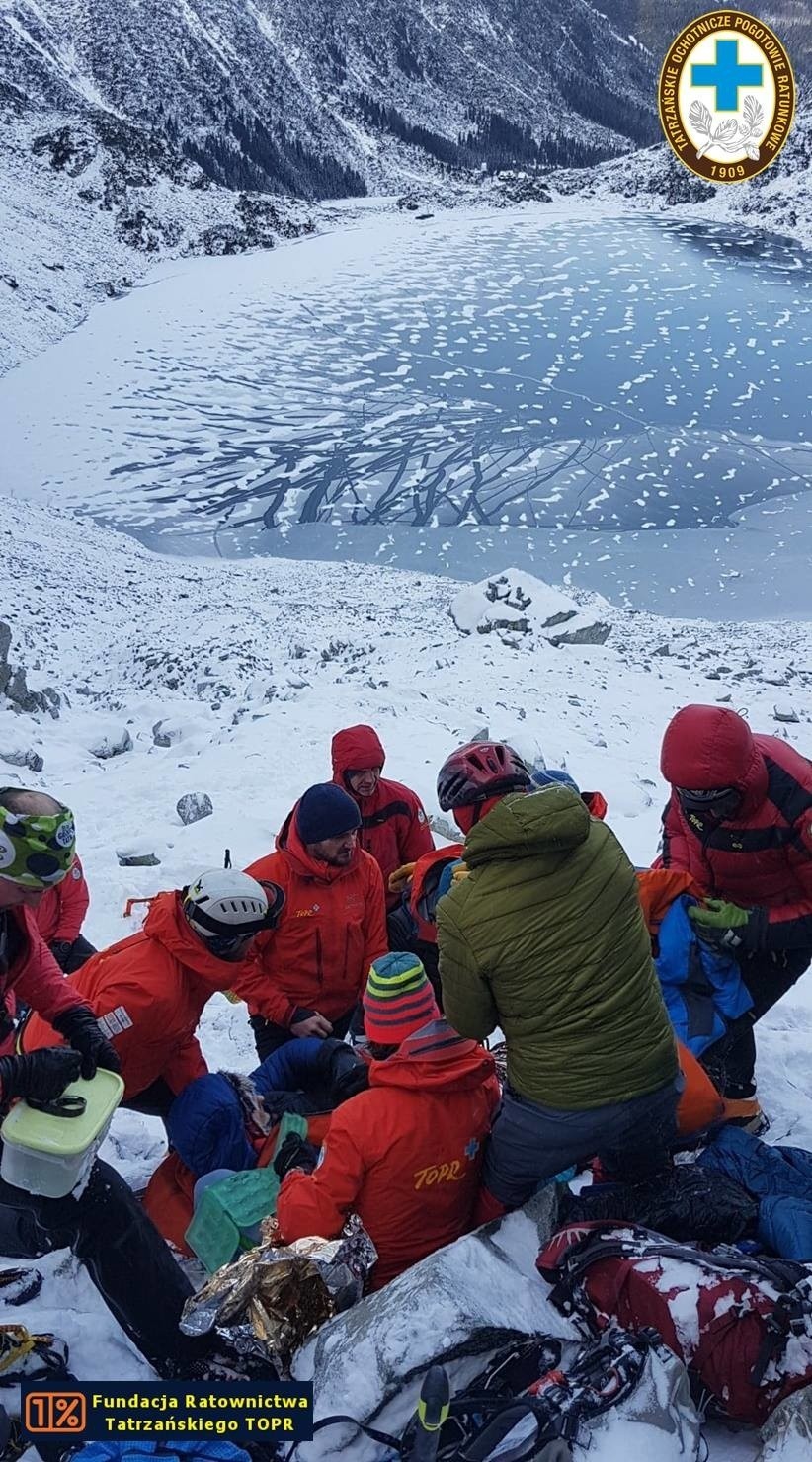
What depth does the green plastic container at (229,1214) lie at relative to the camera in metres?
2.71

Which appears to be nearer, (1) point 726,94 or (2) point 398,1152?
(2) point 398,1152

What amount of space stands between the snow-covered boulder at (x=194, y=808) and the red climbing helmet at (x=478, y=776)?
11.0 feet

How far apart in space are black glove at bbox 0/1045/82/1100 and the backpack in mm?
1199

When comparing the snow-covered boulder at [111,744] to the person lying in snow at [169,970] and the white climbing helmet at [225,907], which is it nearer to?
the person lying in snow at [169,970]

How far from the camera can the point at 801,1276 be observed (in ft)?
7.04

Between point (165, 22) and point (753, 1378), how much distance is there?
250 feet

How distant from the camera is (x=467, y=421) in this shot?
2039 centimetres

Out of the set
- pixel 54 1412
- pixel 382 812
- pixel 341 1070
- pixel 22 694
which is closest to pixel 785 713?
pixel 382 812

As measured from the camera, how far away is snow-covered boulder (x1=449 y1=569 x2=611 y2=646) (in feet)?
35.6

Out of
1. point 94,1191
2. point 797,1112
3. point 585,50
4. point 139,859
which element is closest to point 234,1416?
point 94,1191

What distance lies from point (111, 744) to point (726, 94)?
7509 mm

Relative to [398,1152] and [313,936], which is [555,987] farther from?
[313,936]

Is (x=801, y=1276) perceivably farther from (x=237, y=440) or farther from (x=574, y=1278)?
(x=237, y=440)

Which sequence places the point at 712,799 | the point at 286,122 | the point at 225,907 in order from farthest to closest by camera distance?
the point at 286,122, the point at 712,799, the point at 225,907
